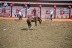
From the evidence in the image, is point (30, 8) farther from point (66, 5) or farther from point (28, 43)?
point (28, 43)

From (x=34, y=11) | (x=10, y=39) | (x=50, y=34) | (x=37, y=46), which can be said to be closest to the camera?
(x=37, y=46)

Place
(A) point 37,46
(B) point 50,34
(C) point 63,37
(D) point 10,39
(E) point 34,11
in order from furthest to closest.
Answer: (E) point 34,11 < (B) point 50,34 < (C) point 63,37 < (D) point 10,39 < (A) point 37,46

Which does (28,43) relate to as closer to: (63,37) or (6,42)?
(6,42)

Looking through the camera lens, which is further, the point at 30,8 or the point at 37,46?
the point at 30,8

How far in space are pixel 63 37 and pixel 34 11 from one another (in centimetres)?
1076

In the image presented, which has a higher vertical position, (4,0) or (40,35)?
(4,0)

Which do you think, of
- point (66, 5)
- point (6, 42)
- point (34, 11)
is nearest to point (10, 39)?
point (6, 42)

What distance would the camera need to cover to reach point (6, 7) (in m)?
22.8

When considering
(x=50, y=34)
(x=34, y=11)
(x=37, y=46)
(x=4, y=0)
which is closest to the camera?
(x=37, y=46)

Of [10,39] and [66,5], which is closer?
[10,39]

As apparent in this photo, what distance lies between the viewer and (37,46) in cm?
953

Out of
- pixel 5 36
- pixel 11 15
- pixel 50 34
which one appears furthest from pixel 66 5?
pixel 5 36

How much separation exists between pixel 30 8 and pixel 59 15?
2948 mm

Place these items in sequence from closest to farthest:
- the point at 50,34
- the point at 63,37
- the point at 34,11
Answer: the point at 63,37, the point at 50,34, the point at 34,11
